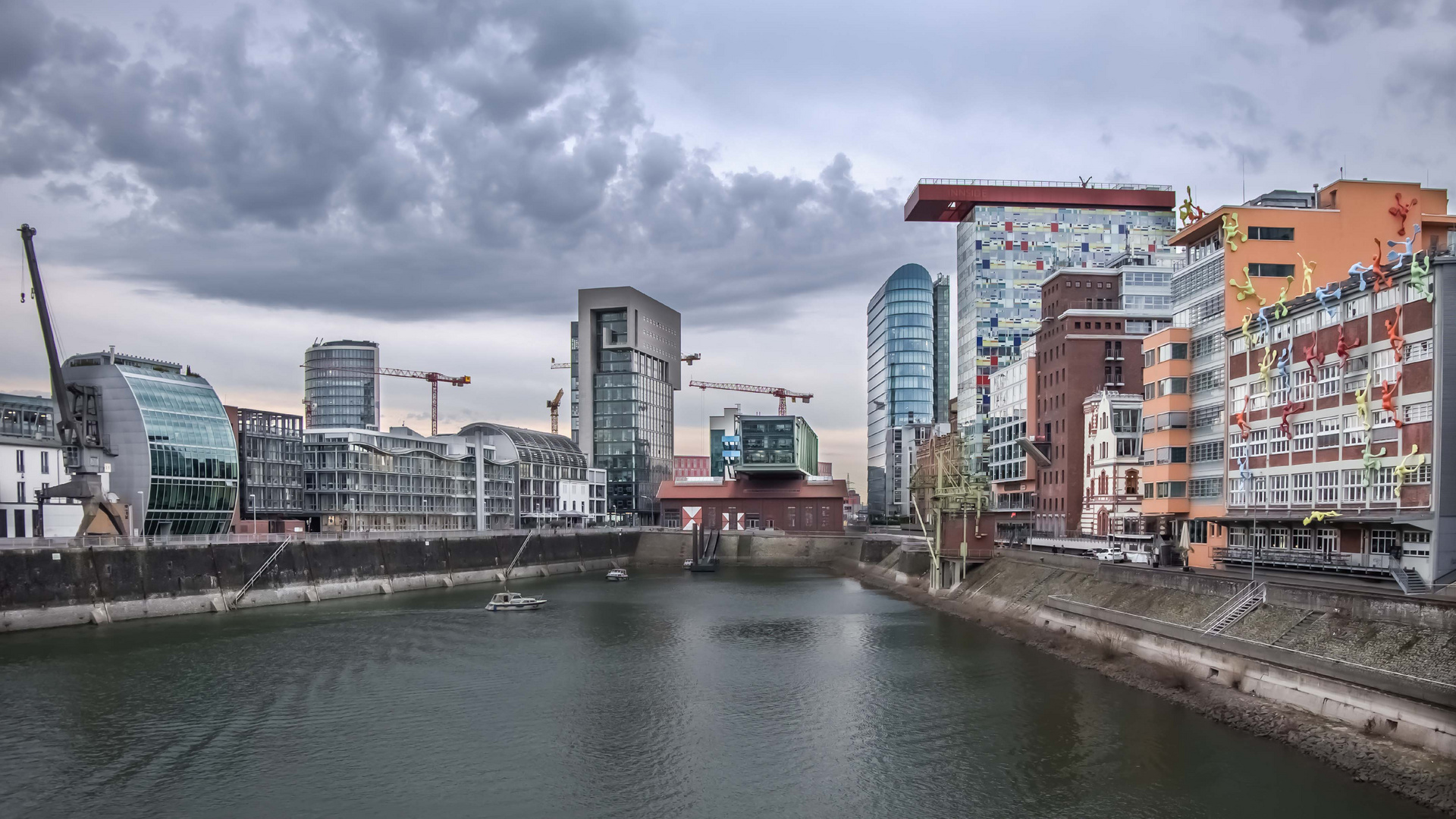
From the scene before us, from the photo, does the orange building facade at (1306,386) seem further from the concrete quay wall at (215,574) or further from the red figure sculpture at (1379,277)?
the concrete quay wall at (215,574)

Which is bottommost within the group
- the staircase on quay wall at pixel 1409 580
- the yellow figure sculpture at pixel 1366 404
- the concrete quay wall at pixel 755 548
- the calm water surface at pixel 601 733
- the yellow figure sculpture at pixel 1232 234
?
the concrete quay wall at pixel 755 548

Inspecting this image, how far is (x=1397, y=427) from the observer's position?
50750 mm

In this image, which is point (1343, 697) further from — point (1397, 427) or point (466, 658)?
point (466, 658)

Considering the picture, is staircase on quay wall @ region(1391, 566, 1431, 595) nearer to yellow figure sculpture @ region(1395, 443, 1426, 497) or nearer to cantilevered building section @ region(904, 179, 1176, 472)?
yellow figure sculpture @ region(1395, 443, 1426, 497)

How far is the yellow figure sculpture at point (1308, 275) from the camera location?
6272 centimetres

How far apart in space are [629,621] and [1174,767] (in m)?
48.6

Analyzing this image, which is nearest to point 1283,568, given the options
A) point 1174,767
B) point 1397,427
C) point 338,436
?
point 1397,427

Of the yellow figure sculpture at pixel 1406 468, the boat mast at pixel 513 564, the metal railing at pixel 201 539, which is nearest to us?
the yellow figure sculpture at pixel 1406 468

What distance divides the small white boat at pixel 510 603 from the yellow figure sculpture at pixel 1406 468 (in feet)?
205

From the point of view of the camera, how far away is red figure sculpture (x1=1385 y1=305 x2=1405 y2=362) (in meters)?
50.1

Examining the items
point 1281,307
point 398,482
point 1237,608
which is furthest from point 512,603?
point 1281,307

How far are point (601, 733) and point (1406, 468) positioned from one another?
40.9 m

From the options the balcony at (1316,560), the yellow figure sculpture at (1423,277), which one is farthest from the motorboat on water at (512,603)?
the yellow figure sculpture at (1423,277)

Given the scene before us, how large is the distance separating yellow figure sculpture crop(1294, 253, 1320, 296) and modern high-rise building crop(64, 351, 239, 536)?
9329 cm
